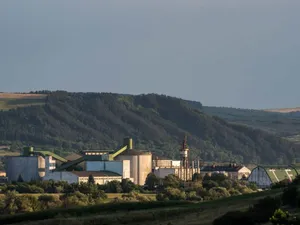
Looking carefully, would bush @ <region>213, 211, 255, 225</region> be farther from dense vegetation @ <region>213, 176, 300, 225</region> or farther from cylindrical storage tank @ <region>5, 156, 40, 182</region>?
cylindrical storage tank @ <region>5, 156, 40, 182</region>

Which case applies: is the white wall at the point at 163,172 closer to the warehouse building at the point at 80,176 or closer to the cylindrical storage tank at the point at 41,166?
the warehouse building at the point at 80,176

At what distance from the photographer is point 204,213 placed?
5412 centimetres

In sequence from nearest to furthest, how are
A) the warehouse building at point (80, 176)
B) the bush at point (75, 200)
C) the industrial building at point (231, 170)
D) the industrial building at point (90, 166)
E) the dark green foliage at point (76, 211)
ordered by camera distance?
1. the dark green foliage at point (76, 211)
2. the bush at point (75, 200)
3. the warehouse building at point (80, 176)
4. the industrial building at point (90, 166)
5. the industrial building at point (231, 170)

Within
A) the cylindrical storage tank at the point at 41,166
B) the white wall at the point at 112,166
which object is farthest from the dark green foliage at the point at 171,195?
the cylindrical storage tank at the point at 41,166

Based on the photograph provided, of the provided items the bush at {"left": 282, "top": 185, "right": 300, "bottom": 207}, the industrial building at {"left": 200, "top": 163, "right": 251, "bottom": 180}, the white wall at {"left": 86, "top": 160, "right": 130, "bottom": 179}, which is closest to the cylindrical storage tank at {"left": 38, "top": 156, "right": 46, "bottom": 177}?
the white wall at {"left": 86, "top": 160, "right": 130, "bottom": 179}

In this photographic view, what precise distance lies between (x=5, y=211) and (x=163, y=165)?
291 feet

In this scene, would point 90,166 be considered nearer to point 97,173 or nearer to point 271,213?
point 97,173

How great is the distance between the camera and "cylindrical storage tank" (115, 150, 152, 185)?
165 meters

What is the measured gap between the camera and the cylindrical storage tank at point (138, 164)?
165m

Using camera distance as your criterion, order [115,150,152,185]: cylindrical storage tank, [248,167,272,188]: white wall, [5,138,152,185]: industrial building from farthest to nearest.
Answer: [115,150,152,185]: cylindrical storage tank
[5,138,152,185]: industrial building
[248,167,272,188]: white wall

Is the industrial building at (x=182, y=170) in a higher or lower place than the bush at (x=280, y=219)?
higher

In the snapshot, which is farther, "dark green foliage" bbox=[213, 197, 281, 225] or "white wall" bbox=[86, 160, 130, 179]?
"white wall" bbox=[86, 160, 130, 179]

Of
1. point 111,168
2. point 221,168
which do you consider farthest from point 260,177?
point 221,168

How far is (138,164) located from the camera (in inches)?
6545
